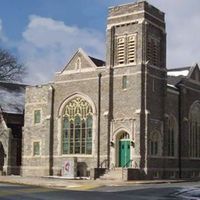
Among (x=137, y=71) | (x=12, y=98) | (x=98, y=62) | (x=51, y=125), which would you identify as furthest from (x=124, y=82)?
(x=12, y=98)

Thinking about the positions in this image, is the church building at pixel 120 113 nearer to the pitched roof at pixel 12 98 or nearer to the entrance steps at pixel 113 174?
the entrance steps at pixel 113 174

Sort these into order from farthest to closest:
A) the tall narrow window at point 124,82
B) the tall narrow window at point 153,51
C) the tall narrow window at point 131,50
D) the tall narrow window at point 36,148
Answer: the tall narrow window at point 36,148, the tall narrow window at point 153,51, the tall narrow window at point 131,50, the tall narrow window at point 124,82

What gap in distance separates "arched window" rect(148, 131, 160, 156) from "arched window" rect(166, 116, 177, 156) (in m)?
1.64

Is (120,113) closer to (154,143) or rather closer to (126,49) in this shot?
(154,143)

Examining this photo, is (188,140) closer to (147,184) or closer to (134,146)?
(134,146)

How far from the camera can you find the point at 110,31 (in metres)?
47.0

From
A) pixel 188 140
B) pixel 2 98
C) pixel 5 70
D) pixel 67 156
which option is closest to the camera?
pixel 67 156

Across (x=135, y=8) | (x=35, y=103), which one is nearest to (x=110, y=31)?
(x=135, y=8)

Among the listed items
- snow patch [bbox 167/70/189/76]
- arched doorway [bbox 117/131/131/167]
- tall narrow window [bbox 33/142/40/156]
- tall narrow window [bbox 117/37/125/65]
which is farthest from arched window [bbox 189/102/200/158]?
tall narrow window [bbox 33/142/40/156]

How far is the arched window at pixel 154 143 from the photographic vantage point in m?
45.3

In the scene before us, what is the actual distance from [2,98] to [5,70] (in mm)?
18867

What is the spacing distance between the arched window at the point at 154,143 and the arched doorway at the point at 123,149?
176 centimetres

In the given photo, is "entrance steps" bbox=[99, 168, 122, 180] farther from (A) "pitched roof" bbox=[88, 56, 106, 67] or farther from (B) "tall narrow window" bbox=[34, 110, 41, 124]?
(B) "tall narrow window" bbox=[34, 110, 41, 124]

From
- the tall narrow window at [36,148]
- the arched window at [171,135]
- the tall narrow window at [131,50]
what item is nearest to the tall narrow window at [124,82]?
the tall narrow window at [131,50]
